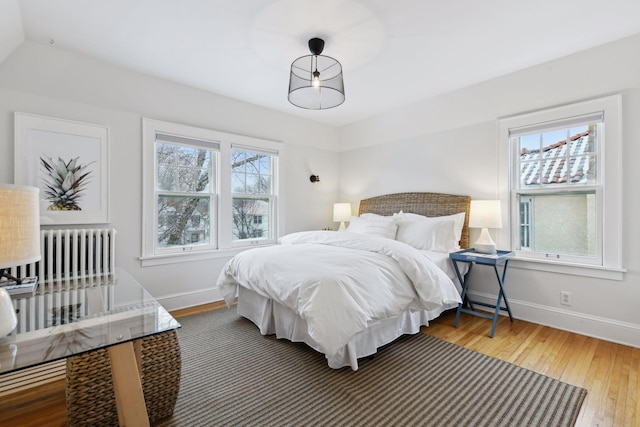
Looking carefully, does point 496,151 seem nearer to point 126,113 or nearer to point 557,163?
point 557,163

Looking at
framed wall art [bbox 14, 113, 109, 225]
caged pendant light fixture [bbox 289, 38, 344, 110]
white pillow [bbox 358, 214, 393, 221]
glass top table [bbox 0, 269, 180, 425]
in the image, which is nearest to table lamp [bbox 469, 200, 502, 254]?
white pillow [bbox 358, 214, 393, 221]

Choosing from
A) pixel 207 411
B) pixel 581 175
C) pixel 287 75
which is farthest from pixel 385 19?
pixel 207 411

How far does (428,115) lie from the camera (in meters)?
3.91

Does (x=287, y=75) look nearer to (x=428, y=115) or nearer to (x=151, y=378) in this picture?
(x=428, y=115)

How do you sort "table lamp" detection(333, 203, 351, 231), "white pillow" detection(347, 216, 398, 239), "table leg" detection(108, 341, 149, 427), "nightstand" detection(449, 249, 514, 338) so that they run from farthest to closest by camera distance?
1. "table lamp" detection(333, 203, 351, 231)
2. "white pillow" detection(347, 216, 398, 239)
3. "nightstand" detection(449, 249, 514, 338)
4. "table leg" detection(108, 341, 149, 427)

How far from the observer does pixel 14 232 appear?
102 centimetres

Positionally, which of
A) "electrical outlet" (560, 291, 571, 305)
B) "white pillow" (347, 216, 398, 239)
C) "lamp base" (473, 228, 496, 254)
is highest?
"white pillow" (347, 216, 398, 239)

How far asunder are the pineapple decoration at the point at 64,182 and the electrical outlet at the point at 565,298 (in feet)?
15.2

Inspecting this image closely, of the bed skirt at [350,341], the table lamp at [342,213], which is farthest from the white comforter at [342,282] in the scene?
the table lamp at [342,213]

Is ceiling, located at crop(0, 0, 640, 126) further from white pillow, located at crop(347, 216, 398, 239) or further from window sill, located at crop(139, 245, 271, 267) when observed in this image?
window sill, located at crop(139, 245, 271, 267)

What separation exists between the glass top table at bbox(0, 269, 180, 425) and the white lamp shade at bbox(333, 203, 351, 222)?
3.33 metres

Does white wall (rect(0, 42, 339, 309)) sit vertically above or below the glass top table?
above

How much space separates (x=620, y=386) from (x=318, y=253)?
2211 mm

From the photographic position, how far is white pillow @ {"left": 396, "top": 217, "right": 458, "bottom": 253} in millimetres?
3314
